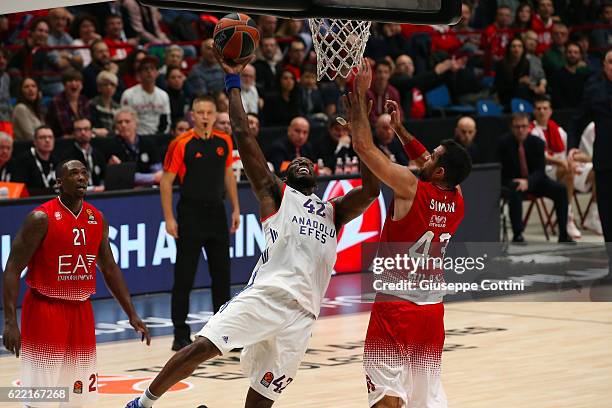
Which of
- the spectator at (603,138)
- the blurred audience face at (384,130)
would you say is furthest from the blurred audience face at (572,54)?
the spectator at (603,138)

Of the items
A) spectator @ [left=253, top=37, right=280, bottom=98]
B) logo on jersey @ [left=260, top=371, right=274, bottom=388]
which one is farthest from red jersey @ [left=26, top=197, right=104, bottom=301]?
spectator @ [left=253, top=37, right=280, bottom=98]

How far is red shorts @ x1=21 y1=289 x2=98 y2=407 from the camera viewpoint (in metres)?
7.04

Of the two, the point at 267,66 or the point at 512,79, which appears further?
the point at 512,79

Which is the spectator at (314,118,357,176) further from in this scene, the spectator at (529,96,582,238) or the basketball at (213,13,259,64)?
the basketball at (213,13,259,64)

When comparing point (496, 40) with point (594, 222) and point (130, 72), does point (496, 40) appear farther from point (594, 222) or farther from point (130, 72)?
point (130, 72)

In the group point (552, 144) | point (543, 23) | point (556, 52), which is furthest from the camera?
point (543, 23)

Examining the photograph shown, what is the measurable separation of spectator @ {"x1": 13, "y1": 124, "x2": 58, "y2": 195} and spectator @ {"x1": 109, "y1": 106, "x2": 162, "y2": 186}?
947 mm

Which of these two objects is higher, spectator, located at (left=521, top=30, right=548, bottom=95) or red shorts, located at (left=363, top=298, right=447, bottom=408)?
spectator, located at (left=521, top=30, right=548, bottom=95)

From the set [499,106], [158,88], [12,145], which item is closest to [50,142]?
[12,145]

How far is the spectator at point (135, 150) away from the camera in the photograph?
47.0 feet

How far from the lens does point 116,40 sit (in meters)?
18.5

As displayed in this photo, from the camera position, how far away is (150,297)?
Result: 44.8 feet

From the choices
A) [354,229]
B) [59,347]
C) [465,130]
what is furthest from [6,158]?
[59,347]

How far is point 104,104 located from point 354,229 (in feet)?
12.2
